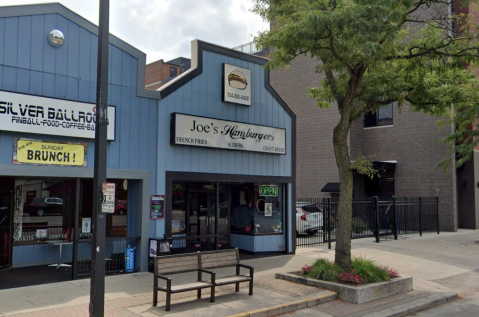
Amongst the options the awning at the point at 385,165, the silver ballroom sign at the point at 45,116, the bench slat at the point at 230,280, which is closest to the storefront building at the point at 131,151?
the silver ballroom sign at the point at 45,116

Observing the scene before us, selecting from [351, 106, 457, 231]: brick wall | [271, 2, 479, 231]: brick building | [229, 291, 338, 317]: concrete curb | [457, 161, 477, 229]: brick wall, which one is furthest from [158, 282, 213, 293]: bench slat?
[457, 161, 477, 229]: brick wall

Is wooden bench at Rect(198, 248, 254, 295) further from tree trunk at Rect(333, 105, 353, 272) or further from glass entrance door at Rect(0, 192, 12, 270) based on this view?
glass entrance door at Rect(0, 192, 12, 270)

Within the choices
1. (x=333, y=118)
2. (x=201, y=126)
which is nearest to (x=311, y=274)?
(x=201, y=126)

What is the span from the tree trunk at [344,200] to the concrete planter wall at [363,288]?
75 cm

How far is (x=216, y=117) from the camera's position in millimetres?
12789

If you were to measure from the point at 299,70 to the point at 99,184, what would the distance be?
2124 cm

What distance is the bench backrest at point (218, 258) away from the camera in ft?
28.9

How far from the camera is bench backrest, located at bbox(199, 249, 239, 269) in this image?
28.9 ft

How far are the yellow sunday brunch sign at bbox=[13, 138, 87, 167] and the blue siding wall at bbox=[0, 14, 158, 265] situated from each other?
13cm

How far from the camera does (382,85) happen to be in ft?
37.9

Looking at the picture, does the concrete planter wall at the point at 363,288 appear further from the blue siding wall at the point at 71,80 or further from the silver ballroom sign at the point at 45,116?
the silver ballroom sign at the point at 45,116

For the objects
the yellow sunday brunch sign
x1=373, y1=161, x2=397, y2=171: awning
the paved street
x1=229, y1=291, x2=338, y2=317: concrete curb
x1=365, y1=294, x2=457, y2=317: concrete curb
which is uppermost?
x1=373, y1=161, x2=397, y2=171: awning

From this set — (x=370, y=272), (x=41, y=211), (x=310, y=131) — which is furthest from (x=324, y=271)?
(x=310, y=131)

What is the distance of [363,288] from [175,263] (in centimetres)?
385
